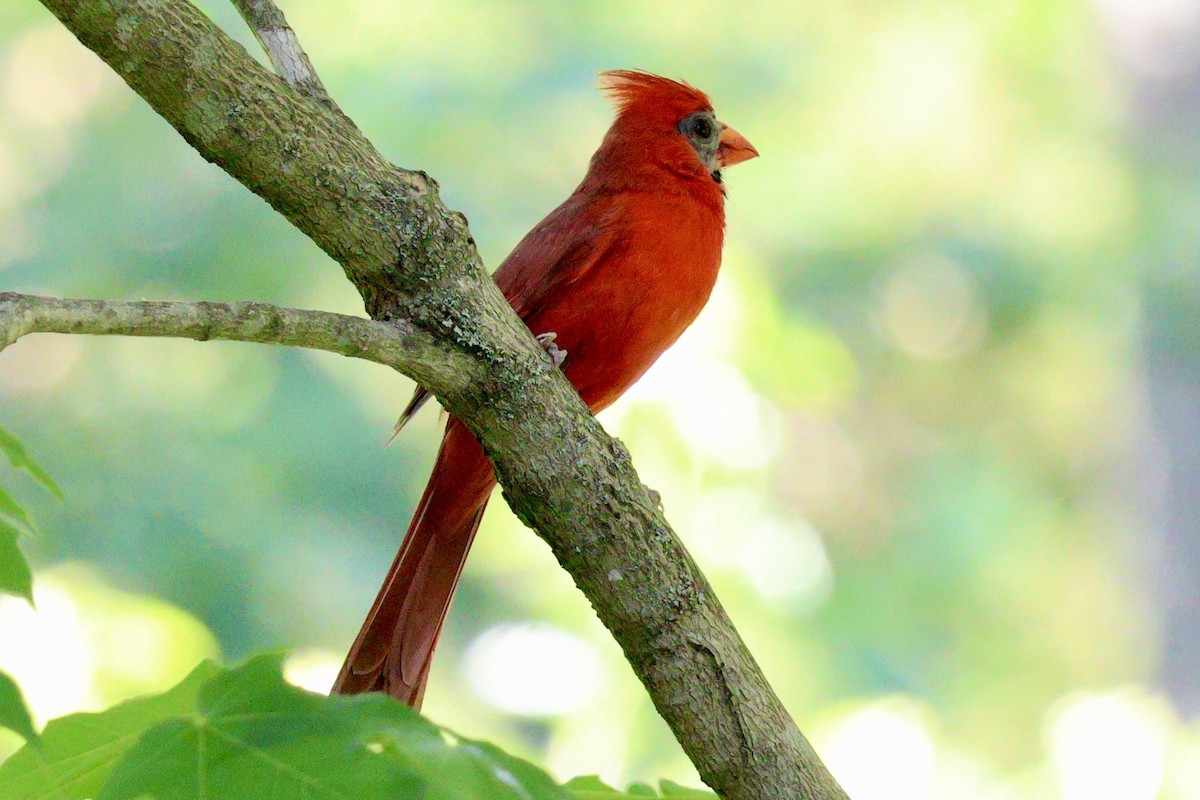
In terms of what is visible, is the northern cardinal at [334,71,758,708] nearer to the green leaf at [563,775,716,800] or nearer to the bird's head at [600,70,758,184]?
the bird's head at [600,70,758,184]

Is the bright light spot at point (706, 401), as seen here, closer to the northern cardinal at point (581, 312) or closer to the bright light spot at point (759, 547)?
the bright light spot at point (759, 547)

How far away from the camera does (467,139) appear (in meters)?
4.78

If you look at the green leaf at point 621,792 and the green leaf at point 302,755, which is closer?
the green leaf at point 302,755

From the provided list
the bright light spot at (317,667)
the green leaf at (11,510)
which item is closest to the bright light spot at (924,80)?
the bright light spot at (317,667)

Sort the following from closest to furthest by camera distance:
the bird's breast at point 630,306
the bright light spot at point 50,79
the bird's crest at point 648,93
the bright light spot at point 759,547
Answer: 1. the bird's breast at point 630,306
2. the bird's crest at point 648,93
3. the bright light spot at point 759,547
4. the bright light spot at point 50,79

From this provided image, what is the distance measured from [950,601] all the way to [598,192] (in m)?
3.53

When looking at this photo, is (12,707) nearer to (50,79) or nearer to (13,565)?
(13,565)

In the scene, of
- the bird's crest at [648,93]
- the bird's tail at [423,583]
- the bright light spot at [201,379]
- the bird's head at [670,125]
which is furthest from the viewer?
the bright light spot at [201,379]

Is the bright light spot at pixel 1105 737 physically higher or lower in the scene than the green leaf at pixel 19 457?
higher

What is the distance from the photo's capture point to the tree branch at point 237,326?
90 centimetres

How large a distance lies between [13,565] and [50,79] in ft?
14.8

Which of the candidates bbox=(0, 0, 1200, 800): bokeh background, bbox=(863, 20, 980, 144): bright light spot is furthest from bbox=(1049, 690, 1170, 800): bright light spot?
bbox=(863, 20, 980, 144): bright light spot

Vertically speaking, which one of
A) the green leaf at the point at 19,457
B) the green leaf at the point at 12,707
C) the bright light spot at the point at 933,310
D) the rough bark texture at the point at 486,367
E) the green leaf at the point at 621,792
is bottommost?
the green leaf at the point at 12,707

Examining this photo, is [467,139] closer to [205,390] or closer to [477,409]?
[205,390]
